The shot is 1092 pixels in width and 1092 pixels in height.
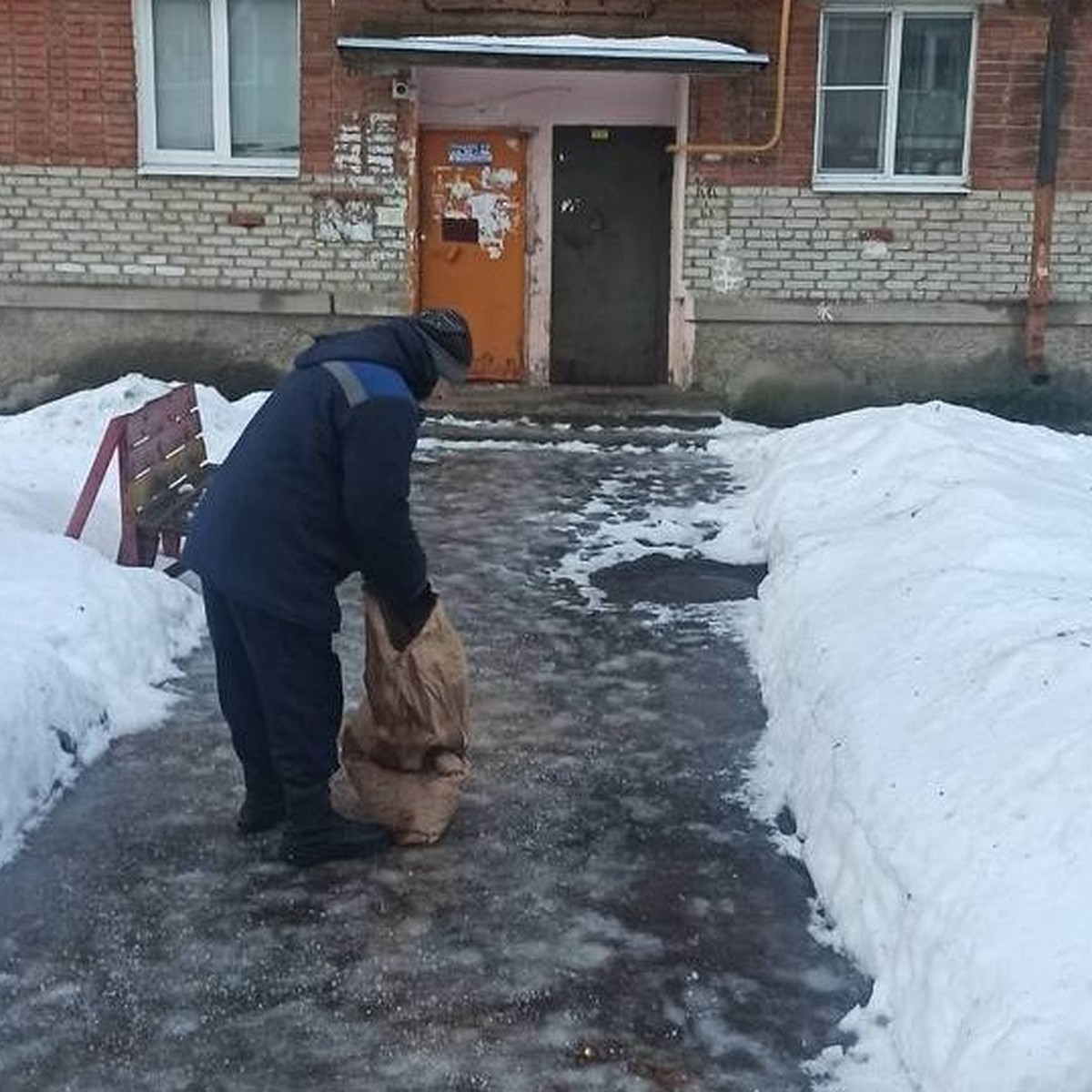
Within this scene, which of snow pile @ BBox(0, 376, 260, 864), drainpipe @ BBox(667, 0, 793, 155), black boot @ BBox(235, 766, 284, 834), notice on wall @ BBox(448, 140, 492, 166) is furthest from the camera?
notice on wall @ BBox(448, 140, 492, 166)

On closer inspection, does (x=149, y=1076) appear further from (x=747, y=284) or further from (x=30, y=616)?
(x=747, y=284)

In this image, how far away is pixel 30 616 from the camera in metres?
5.65

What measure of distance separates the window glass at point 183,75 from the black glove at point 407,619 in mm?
8306

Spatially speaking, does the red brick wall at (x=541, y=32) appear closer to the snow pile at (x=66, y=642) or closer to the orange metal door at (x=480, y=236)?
the orange metal door at (x=480, y=236)

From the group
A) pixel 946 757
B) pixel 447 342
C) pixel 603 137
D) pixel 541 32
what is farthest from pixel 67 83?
pixel 946 757

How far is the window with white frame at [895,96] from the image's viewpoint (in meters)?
11.6

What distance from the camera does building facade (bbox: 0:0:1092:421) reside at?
1142 centimetres

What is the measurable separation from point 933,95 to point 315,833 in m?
9.35

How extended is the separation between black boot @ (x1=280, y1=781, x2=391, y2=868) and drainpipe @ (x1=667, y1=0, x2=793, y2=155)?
27.1ft

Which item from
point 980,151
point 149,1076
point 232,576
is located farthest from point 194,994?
point 980,151

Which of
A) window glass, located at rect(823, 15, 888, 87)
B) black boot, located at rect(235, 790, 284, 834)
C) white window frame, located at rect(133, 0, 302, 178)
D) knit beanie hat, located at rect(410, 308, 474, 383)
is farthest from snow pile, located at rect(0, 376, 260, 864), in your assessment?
window glass, located at rect(823, 15, 888, 87)

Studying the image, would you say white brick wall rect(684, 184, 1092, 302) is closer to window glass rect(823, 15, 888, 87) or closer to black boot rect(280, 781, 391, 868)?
window glass rect(823, 15, 888, 87)

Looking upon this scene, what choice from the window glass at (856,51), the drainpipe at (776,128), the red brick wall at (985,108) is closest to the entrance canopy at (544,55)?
the drainpipe at (776,128)

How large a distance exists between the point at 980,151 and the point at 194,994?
9.86 meters
